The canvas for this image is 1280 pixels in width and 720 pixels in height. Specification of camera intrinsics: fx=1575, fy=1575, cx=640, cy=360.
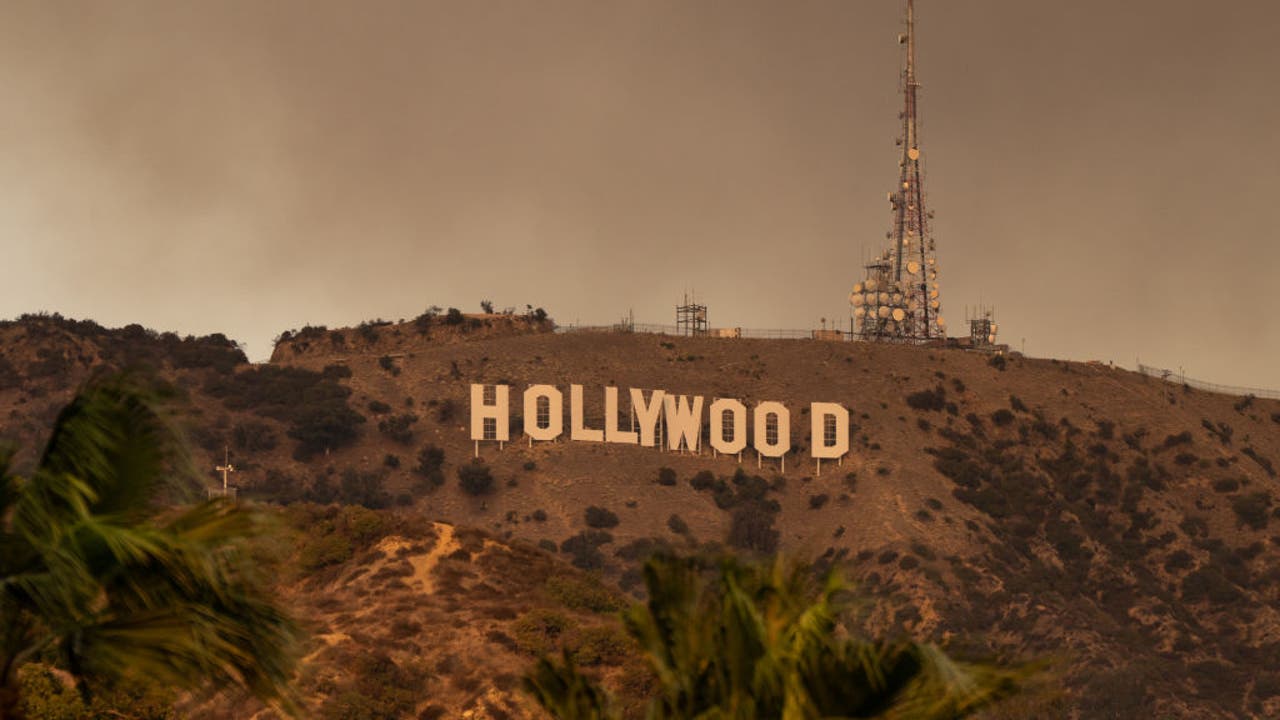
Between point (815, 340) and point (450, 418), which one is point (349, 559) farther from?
point (815, 340)

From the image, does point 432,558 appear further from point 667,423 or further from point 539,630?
point 667,423

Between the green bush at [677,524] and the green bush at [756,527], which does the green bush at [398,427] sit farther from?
the green bush at [756,527]

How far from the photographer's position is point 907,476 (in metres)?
126

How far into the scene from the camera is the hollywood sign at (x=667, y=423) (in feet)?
417

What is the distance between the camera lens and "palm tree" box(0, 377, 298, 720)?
11.1 metres

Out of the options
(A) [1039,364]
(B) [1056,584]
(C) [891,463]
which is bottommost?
(B) [1056,584]

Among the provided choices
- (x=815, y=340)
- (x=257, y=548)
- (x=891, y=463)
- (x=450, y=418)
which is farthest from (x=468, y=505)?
(x=257, y=548)

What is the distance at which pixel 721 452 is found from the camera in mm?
131375

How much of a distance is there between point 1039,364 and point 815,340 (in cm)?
2164

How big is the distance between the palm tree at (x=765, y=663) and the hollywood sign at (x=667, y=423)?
4475 inches

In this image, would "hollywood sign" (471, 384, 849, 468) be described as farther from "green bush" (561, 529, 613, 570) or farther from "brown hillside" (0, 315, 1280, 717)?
"green bush" (561, 529, 613, 570)

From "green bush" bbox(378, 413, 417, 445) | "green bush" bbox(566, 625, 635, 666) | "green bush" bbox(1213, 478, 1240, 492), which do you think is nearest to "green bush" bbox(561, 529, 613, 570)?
"green bush" bbox(378, 413, 417, 445)

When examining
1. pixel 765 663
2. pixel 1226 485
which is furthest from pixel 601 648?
pixel 1226 485

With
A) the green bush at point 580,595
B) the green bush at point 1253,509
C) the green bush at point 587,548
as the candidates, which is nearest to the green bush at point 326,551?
the green bush at point 580,595
